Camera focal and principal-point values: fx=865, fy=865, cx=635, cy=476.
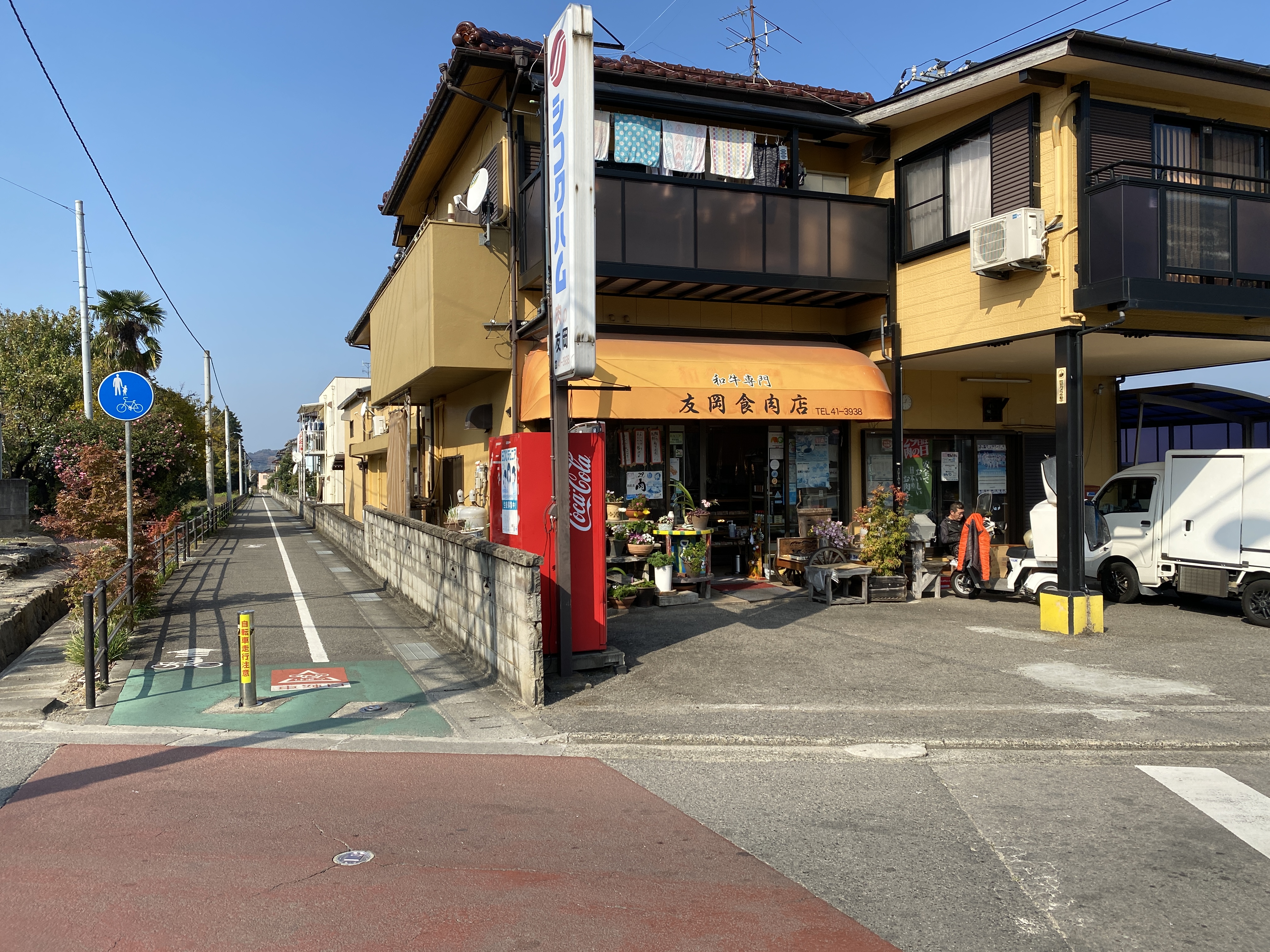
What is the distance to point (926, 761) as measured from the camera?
6.26 metres

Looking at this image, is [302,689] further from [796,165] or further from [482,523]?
[796,165]

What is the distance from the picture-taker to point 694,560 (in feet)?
42.2

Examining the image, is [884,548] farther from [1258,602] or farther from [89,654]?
[89,654]

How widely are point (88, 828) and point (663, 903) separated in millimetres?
3372

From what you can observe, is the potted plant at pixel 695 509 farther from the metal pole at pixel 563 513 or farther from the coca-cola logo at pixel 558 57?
the coca-cola logo at pixel 558 57

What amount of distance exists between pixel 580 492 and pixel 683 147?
7.41m

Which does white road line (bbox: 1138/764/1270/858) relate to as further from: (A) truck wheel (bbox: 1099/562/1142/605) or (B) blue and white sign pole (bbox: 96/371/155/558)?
(B) blue and white sign pole (bbox: 96/371/155/558)

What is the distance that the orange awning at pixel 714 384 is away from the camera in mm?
12328

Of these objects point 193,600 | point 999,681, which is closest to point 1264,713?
point 999,681

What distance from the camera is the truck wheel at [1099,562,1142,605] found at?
12758mm

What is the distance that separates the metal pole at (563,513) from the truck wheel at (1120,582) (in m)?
8.69

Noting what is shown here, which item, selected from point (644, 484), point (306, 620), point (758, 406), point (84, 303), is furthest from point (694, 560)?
point (84, 303)

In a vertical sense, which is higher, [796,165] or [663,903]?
[796,165]

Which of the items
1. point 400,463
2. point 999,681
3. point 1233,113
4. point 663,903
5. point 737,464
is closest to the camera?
point 663,903
